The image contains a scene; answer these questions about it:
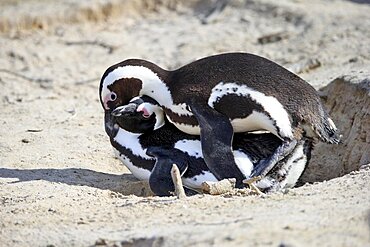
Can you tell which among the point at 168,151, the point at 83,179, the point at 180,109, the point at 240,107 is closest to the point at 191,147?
the point at 168,151

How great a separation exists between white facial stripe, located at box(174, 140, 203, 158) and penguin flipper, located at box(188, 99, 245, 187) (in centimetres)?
21

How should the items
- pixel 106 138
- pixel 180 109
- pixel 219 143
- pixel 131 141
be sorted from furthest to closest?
pixel 106 138 < pixel 131 141 < pixel 180 109 < pixel 219 143

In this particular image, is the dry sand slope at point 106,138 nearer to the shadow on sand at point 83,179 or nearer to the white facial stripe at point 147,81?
the shadow on sand at point 83,179

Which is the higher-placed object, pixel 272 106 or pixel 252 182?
pixel 272 106

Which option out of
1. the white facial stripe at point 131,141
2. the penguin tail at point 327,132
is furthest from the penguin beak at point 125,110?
the penguin tail at point 327,132

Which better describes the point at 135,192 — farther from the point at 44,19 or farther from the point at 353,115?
Answer: the point at 44,19

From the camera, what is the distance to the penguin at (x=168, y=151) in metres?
5.34

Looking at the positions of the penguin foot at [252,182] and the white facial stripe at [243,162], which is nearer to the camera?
the penguin foot at [252,182]

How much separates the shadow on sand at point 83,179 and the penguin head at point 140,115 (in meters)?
0.33

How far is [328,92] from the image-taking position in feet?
21.9

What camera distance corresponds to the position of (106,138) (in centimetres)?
672

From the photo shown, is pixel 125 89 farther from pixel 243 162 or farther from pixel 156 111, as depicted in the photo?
pixel 243 162

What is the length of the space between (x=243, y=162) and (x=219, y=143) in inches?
7.1

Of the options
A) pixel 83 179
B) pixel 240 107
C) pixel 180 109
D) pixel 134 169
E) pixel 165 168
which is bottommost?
pixel 83 179
